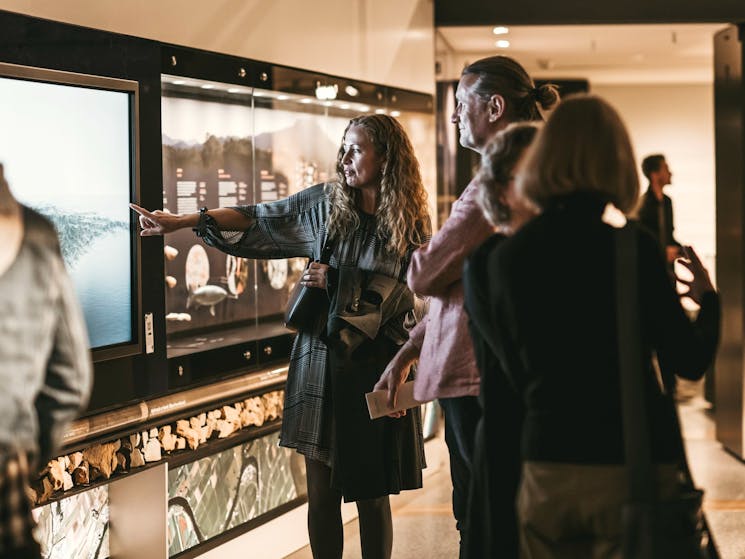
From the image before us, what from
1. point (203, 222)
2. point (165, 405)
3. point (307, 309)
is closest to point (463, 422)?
point (307, 309)

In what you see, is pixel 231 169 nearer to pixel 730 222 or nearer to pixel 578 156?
pixel 578 156

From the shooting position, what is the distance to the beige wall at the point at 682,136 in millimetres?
12625

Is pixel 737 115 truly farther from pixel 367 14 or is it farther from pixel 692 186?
pixel 692 186

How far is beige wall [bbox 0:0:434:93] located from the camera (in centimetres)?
342

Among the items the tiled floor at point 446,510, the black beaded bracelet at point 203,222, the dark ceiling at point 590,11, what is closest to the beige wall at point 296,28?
A: the dark ceiling at point 590,11

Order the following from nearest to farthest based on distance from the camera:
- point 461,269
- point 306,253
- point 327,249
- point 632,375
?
point 632,375
point 461,269
point 327,249
point 306,253

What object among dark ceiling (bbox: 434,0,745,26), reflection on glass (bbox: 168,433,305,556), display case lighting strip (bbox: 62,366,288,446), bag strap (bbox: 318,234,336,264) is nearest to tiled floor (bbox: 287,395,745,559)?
reflection on glass (bbox: 168,433,305,556)

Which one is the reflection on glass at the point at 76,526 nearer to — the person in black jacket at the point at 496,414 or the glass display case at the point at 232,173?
the glass display case at the point at 232,173

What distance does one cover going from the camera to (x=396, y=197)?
3.40m

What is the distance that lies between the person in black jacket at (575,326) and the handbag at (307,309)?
1435mm

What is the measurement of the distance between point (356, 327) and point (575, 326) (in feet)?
4.82

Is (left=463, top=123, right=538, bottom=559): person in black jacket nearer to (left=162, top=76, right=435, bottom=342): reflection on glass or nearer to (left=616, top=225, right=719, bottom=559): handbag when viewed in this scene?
(left=616, top=225, right=719, bottom=559): handbag

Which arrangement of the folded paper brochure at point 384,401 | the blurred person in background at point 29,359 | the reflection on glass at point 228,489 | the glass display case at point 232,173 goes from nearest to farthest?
the blurred person in background at point 29,359, the folded paper brochure at point 384,401, the glass display case at point 232,173, the reflection on glass at point 228,489

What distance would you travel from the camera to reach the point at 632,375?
6.33 feet
